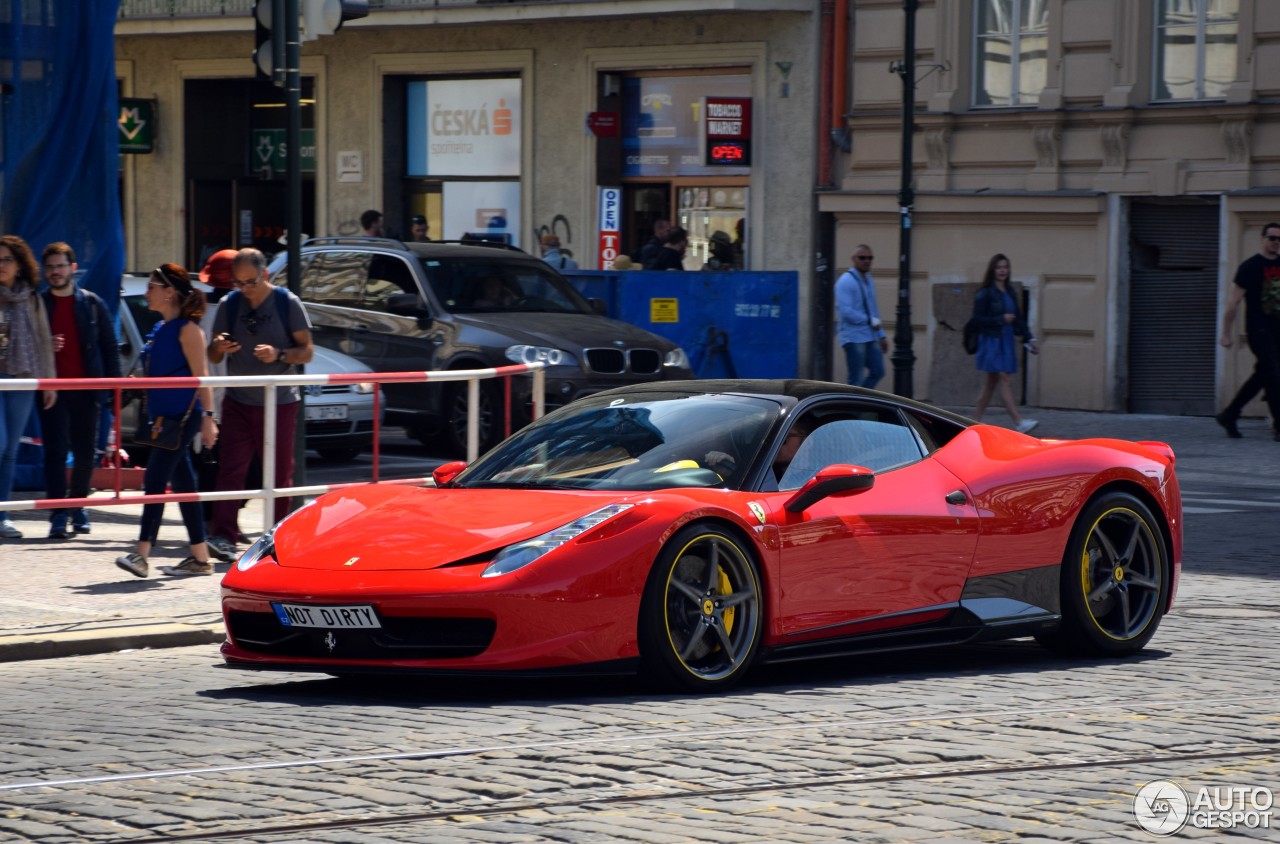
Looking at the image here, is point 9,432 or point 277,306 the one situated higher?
point 277,306

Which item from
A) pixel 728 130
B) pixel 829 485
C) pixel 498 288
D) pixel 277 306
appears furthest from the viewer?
pixel 728 130

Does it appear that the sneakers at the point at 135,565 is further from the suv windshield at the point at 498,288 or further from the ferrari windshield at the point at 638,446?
the suv windshield at the point at 498,288

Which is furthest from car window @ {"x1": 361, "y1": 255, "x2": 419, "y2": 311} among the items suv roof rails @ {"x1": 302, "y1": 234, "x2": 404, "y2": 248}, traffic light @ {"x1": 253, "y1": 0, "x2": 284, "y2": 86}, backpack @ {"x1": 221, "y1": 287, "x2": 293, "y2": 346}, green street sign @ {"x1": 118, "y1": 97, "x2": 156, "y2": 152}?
green street sign @ {"x1": 118, "y1": 97, "x2": 156, "y2": 152}

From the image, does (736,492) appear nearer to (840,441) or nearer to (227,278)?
(840,441)

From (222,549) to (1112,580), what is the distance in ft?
16.9

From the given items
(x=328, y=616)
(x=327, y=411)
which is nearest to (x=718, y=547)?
(x=328, y=616)

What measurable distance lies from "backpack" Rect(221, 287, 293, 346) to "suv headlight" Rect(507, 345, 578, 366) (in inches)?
246

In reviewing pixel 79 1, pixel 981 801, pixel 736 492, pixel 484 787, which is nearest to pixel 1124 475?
pixel 736 492

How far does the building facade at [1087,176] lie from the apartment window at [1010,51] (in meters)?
0.02

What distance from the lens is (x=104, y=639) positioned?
9578mm

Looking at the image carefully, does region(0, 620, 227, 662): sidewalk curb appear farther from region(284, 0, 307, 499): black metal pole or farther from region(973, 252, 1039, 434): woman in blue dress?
region(973, 252, 1039, 434): woman in blue dress


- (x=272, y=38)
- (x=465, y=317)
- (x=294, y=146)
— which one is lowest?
(x=465, y=317)

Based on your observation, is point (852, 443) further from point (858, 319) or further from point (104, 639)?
point (858, 319)

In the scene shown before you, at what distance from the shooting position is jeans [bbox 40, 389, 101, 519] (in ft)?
40.3
